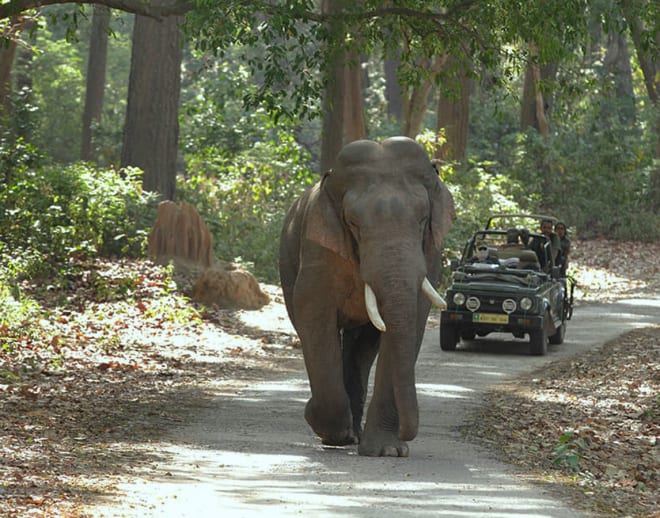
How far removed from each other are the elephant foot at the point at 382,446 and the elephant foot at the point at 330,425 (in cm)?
34

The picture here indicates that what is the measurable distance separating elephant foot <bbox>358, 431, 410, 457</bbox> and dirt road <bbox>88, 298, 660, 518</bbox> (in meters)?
0.15

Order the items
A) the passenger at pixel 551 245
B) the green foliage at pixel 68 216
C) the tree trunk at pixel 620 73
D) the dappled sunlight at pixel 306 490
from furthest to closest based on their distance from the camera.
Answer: the tree trunk at pixel 620 73 < the green foliage at pixel 68 216 < the passenger at pixel 551 245 < the dappled sunlight at pixel 306 490

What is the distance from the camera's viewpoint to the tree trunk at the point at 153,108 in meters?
26.5

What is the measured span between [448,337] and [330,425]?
8170 millimetres

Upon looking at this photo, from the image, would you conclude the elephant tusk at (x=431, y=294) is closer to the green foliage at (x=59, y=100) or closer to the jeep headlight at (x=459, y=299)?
the jeep headlight at (x=459, y=299)

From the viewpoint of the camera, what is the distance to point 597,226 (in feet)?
129

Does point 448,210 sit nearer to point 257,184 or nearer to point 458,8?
point 458,8

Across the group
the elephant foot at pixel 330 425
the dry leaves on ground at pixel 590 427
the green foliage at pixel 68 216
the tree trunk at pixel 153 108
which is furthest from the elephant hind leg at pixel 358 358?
the tree trunk at pixel 153 108

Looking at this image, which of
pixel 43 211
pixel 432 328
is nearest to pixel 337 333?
pixel 432 328

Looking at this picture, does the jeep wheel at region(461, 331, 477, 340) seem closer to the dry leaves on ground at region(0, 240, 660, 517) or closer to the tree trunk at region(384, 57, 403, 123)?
the dry leaves on ground at region(0, 240, 660, 517)

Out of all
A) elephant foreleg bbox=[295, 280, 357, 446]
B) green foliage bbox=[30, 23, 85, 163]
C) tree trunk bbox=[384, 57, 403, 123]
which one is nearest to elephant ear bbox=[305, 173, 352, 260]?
elephant foreleg bbox=[295, 280, 357, 446]

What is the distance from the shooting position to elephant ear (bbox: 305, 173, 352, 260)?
10.3 meters

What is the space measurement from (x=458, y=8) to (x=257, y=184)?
51.2ft

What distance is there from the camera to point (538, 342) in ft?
59.9
